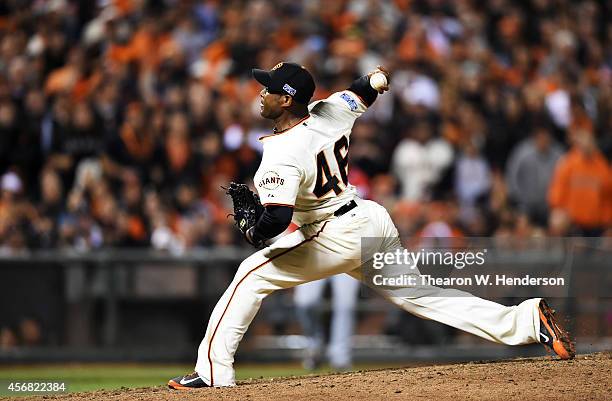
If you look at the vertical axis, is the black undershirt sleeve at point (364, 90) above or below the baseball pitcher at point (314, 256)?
above

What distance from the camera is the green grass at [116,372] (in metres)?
10.3

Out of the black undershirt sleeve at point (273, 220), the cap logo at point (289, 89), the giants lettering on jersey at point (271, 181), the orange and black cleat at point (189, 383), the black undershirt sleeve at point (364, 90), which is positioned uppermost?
the black undershirt sleeve at point (364, 90)

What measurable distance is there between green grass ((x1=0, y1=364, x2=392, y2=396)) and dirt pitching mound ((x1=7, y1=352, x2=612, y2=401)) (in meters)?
3.16

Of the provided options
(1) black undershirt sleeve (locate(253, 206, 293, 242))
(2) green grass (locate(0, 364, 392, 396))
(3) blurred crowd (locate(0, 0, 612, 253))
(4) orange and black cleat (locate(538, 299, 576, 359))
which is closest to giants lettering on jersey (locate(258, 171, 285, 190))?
(1) black undershirt sleeve (locate(253, 206, 293, 242))

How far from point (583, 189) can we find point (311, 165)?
659cm

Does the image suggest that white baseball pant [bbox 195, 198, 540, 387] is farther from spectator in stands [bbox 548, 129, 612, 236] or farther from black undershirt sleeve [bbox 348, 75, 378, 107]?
spectator in stands [bbox 548, 129, 612, 236]

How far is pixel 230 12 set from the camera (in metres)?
14.6

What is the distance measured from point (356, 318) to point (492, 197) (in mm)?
2250

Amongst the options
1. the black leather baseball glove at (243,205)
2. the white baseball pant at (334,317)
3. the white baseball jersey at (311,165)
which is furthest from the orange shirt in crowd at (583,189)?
the black leather baseball glove at (243,205)

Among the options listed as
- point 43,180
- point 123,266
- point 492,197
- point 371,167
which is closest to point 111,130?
point 43,180

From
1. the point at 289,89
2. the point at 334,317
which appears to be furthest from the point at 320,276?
the point at 334,317

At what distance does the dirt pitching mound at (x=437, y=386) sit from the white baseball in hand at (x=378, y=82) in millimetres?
1816

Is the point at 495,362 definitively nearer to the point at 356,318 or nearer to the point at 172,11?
the point at 356,318

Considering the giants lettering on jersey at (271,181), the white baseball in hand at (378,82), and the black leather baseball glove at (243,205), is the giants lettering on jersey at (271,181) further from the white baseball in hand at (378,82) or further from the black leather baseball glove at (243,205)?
the white baseball in hand at (378,82)
